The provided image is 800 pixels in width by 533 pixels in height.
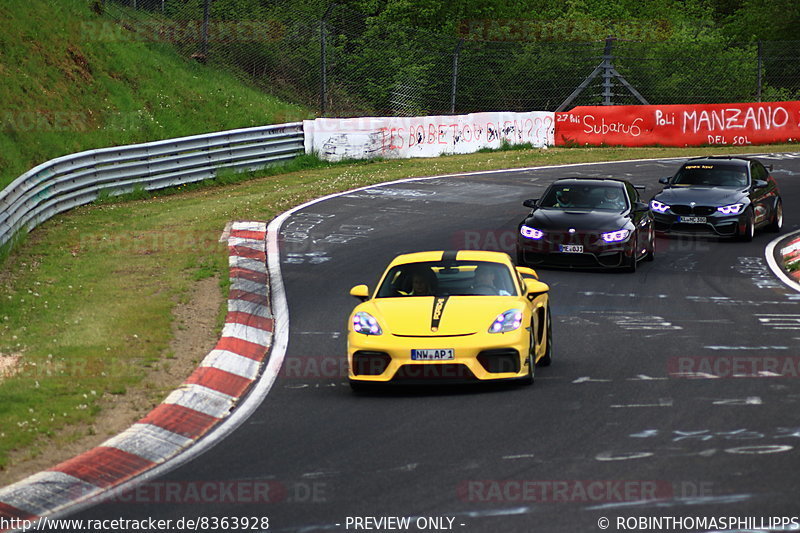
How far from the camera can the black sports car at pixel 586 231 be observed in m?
18.0

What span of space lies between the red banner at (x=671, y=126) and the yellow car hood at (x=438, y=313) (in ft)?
91.9

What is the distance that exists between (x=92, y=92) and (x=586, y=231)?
16121 millimetres

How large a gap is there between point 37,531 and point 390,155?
26487 millimetres

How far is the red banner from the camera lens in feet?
126

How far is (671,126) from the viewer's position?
38.7 metres

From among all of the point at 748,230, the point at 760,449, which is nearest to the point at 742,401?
the point at 760,449

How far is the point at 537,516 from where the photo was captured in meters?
6.84

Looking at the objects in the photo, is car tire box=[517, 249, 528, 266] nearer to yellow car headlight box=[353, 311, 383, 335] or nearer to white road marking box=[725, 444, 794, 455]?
yellow car headlight box=[353, 311, 383, 335]

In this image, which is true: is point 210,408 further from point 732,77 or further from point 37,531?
point 732,77

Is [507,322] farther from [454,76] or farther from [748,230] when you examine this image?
[454,76]

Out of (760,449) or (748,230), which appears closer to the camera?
(760,449)

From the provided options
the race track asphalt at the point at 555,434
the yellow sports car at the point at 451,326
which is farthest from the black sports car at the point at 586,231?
the yellow sports car at the point at 451,326

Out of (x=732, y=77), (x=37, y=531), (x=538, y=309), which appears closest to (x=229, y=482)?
(x=37, y=531)

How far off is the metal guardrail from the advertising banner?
3.05 feet
